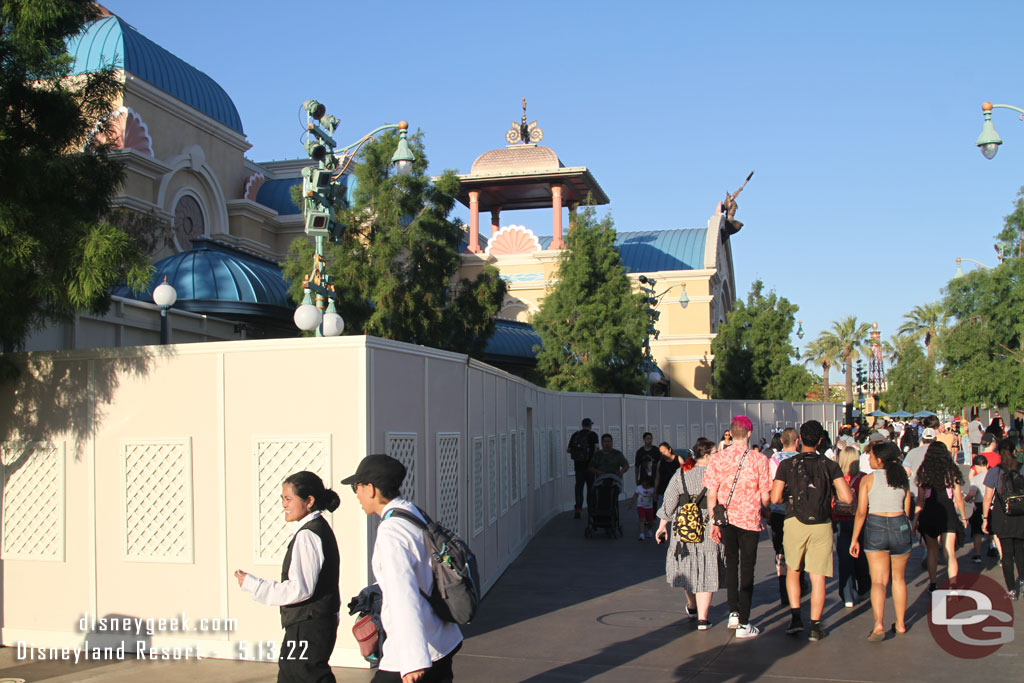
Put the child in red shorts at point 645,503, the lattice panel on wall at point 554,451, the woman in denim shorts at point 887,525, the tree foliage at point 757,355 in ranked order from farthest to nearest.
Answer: the tree foliage at point 757,355, the lattice panel on wall at point 554,451, the child in red shorts at point 645,503, the woman in denim shorts at point 887,525

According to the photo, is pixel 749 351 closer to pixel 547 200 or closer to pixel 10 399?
pixel 547 200

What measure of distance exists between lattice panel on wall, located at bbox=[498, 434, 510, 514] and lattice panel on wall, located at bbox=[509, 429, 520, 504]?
0.35m

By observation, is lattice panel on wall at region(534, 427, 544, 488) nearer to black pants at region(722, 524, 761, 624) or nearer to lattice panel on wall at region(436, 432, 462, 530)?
lattice panel on wall at region(436, 432, 462, 530)

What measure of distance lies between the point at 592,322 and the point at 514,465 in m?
15.5

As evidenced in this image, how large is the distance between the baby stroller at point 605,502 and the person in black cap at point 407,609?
1171 cm

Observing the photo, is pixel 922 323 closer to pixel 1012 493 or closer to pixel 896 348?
pixel 896 348

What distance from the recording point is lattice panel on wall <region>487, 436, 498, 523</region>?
11.8 meters

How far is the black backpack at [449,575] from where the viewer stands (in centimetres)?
448

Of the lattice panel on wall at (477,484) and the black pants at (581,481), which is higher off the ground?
the lattice panel on wall at (477,484)

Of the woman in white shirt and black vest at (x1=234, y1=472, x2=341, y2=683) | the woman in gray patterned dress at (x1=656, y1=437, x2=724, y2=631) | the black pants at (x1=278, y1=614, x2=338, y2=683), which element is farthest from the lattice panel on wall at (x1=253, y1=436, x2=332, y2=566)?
the woman in gray patterned dress at (x1=656, y1=437, x2=724, y2=631)

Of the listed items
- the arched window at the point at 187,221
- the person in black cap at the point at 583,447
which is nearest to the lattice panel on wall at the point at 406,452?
the person in black cap at the point at 583,447

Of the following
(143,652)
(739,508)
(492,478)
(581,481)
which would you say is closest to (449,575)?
(143,652)

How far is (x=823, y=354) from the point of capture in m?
92.6

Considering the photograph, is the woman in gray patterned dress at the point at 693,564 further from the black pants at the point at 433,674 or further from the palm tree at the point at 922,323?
the palm tree at the point at 922,323
